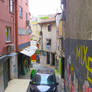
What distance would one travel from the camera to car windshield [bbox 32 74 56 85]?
1030 cm

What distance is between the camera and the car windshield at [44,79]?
1030 cm

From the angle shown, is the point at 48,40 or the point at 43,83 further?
the point at 48,40

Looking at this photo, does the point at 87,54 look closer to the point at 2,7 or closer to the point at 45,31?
the point at 2,7

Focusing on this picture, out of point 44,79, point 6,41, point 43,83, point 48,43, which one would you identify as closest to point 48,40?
point 48,43

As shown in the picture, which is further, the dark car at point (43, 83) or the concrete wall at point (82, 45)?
the dark car at point (43, 83)

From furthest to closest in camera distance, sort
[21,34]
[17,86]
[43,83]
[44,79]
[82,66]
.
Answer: [21,34]
[17,86]
[44,79]
[43,83]
[82,66]

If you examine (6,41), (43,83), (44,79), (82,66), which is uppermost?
(6,41)

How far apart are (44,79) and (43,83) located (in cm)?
42

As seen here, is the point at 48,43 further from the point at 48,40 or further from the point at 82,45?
the point at 82,45

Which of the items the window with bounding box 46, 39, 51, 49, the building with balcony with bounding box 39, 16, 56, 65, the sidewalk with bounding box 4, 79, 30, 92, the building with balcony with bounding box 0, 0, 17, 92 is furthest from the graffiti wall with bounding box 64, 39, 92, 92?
the window with bounding box 46, 39, 51, 49

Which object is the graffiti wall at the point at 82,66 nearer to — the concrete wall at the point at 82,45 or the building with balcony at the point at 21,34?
the concrete wall at the point at 82,45

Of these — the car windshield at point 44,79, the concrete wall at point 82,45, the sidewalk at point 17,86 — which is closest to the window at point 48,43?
the sidewalk at point 17,86

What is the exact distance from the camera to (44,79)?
10.6m

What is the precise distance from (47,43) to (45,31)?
2.68m
